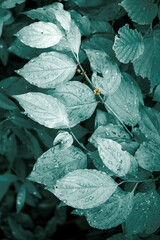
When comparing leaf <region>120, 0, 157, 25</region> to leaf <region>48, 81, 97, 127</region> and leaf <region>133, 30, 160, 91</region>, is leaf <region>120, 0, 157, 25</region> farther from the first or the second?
leaf <region>48, 81, 97, 127</region>

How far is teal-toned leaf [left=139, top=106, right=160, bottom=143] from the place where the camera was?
547 mm

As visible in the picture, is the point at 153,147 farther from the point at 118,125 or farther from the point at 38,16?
the point at 38,16

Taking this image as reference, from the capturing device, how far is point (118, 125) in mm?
548

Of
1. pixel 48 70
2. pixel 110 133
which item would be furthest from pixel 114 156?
pixel 48 70

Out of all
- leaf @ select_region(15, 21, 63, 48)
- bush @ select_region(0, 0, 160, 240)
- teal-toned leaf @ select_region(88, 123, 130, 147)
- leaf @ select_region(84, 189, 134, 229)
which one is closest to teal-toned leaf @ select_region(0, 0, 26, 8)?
bush @ select_region(0, 0, 160, 240)

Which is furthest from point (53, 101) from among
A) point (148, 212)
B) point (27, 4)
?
point (27, 4)

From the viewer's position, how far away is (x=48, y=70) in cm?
51

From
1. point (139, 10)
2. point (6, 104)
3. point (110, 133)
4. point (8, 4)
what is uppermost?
point (139, 10)

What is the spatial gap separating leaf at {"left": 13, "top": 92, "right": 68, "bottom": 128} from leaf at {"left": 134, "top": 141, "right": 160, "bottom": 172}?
17cm

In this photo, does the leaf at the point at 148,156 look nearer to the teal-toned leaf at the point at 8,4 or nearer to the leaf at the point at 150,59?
the leaf at the point at 150,59

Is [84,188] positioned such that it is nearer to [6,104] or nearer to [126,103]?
[126,103]

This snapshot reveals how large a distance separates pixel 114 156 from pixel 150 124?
0.14m

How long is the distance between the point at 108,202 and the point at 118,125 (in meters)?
0.17

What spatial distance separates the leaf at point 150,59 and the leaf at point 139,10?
5 centimetres
